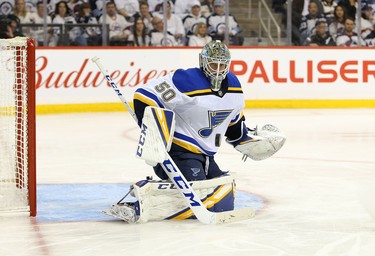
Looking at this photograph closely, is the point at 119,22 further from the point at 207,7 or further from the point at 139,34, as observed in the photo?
the point at 207,7

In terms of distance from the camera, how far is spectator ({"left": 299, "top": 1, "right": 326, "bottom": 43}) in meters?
12.4

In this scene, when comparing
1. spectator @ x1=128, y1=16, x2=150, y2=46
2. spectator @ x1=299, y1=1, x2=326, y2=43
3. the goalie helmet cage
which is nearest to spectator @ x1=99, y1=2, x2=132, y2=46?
spectator @ x1=128, y1=16, x2=150, y2=46

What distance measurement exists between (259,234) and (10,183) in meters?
1.48

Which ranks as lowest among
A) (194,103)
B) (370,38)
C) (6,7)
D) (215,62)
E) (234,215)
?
(370,38)

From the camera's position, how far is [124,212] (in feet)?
14.9

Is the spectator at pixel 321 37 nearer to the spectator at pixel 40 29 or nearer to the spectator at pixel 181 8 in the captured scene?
the spectator at pixel 181 8

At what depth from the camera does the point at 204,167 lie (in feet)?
15.8

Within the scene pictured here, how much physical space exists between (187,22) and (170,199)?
7.67 metres

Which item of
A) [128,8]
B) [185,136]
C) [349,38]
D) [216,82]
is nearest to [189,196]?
[185,136]

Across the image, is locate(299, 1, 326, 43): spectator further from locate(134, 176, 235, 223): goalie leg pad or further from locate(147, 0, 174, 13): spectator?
locate(134, 176, 235, 223): goalie leg pad

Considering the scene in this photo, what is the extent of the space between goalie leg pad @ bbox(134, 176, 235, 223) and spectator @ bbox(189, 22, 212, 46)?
7533mm

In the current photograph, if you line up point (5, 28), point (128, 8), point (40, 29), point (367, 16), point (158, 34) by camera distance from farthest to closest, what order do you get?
point (367, 16)
point (158, 34)
point (128, 8)
point (40, 29)
point (5, 28)

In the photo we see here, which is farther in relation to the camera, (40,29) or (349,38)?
(349,38)

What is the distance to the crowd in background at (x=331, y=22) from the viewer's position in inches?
487
